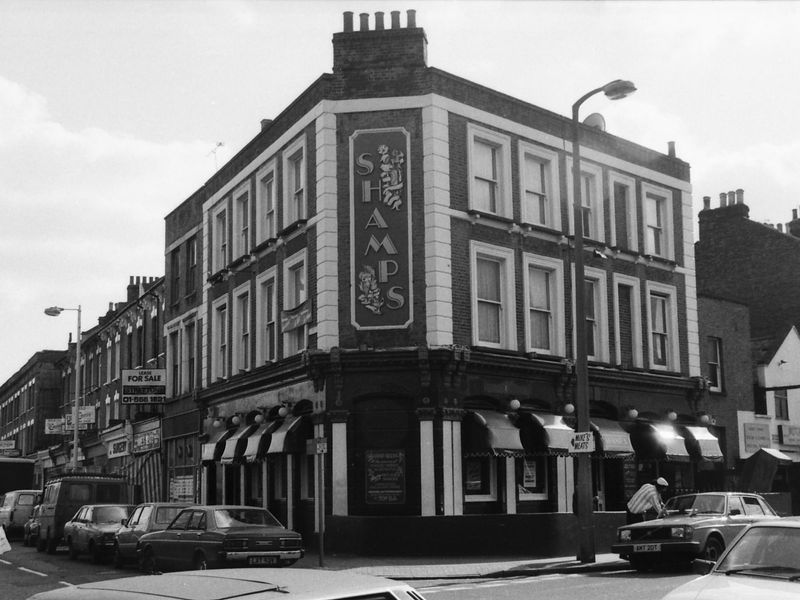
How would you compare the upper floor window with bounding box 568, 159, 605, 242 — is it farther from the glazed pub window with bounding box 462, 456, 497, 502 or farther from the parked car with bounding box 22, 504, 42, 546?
the parked car with bounding box 22, 504, 42, 546

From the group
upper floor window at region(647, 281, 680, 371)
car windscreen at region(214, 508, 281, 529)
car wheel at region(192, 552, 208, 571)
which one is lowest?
car wheel at region(192, 552, 208, 571)

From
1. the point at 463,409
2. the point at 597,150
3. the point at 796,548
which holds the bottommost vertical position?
the point at 796,548

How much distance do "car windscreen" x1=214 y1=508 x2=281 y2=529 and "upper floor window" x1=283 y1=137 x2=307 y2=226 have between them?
9669mm

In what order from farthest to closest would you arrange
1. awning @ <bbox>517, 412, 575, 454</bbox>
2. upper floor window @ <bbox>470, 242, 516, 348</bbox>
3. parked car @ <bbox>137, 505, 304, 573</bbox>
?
upper floor window @ <bbox>470, 242, 516, 348</bbox>
awning @ <bbox>517, 412, 575, 454</bbox>
parked car @ <bbox>137, 505, 304, 573</bbox>

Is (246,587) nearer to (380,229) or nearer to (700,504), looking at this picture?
(700,504)

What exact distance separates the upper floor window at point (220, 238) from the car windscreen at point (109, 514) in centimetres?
986

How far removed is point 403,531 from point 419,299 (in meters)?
5.36

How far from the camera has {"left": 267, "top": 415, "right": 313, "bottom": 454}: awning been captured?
82.9 ft

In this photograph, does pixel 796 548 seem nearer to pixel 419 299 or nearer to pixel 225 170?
pixel 419 299

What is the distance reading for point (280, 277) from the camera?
27.9 metres

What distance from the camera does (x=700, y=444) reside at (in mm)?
29500

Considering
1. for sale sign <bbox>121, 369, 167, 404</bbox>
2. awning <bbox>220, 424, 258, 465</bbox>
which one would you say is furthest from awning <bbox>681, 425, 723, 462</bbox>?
for sale sign <bbox>121, 369, 167, 404</bbox>

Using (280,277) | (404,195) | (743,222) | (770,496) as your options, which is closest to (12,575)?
(280,277)

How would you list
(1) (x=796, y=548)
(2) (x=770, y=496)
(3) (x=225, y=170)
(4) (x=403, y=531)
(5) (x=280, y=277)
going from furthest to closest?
1. (3) (x=225, y=170)
2. (2) (x=770, y=496)
3. (5) (x=280, y=277)
4. (4) (x=403, y=531)
5. (1) (x=796, y=548)
